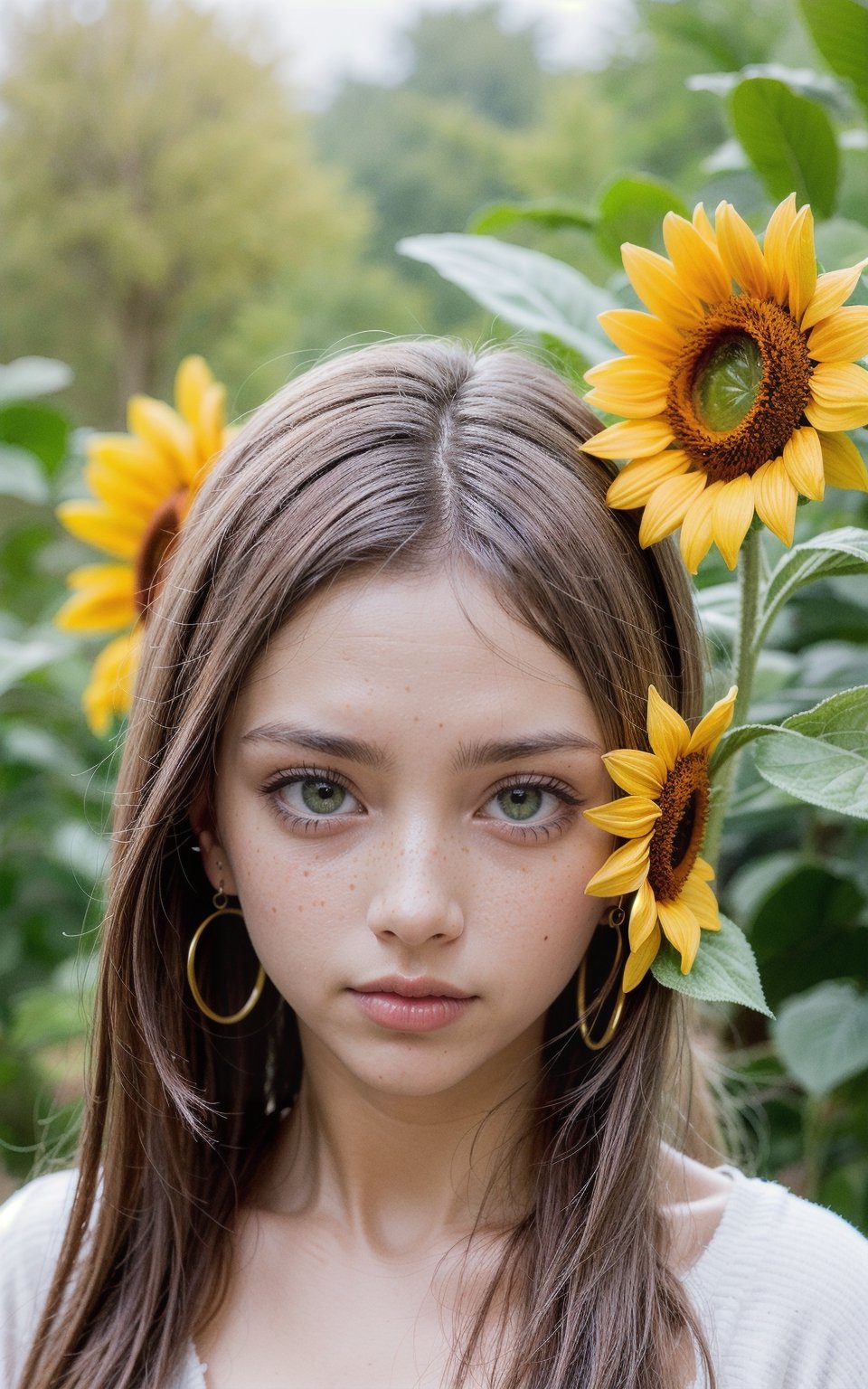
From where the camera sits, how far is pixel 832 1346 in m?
0.87

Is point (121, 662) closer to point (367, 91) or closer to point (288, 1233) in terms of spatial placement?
point (288, 1233)

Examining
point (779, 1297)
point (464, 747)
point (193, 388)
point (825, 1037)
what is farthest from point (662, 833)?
point (193, 388)

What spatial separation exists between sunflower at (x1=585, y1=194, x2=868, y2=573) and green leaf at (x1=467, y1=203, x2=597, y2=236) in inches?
15.6

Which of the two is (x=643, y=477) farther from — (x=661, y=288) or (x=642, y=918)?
(x=642, y=918)

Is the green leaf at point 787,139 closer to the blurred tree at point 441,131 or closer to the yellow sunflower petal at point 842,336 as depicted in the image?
the yellow sunflower petal at point 842,336

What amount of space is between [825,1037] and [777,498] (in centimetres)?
56

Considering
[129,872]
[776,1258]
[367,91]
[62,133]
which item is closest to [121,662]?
[129,872]

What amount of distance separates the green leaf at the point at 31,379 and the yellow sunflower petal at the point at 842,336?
118 centimetres

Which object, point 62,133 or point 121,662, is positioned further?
point 62,133

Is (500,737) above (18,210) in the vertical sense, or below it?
below

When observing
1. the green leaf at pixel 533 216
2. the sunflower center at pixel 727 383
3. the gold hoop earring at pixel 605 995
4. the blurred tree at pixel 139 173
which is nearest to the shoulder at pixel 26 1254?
the gold hoop earring at pixel 605 995

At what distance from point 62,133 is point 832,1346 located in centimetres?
369

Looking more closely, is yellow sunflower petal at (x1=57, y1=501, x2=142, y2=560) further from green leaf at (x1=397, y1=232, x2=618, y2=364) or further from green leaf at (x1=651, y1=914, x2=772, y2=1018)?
green leaf at (x1=651, y1=914, x2=772, y2=1018)

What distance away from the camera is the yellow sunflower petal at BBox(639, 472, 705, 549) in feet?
2.59
